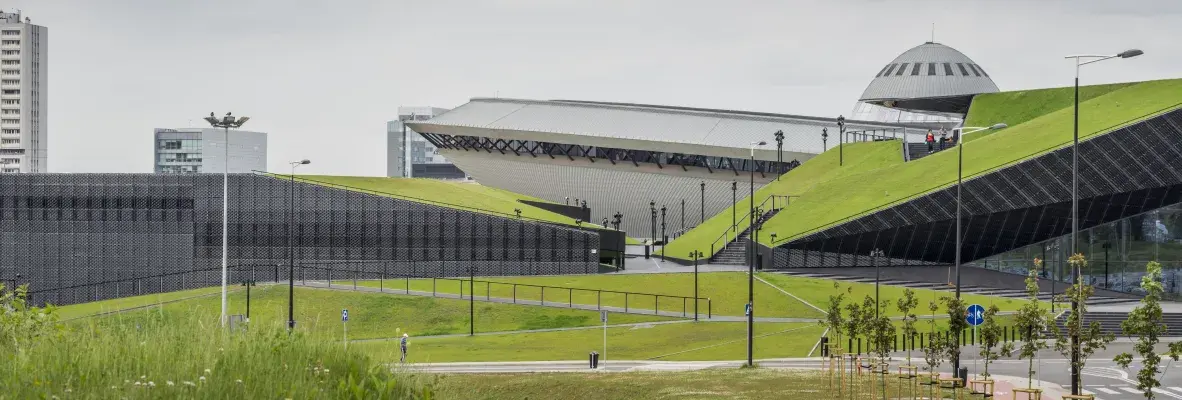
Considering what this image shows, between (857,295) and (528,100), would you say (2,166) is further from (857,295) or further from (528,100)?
(857,295)

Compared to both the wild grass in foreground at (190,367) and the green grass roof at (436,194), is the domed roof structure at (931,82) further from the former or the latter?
the wild grass in foreground at (190,367)

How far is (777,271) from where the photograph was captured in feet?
264

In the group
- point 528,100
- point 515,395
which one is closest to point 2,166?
point 528,100

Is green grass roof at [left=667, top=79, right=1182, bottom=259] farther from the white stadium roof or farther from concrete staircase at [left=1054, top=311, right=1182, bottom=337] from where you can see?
the white stadium roof

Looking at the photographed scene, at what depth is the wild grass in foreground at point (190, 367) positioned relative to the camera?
19.3 m

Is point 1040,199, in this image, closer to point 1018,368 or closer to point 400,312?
point 1018,368

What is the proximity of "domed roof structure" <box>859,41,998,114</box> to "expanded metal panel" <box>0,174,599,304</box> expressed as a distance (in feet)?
210

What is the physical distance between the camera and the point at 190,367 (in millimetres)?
20344

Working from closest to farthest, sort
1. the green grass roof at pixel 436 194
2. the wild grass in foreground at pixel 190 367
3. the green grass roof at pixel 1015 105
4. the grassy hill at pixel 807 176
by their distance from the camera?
1. the wild grass in foreground at pixel 190 367
2. the green grass roof at pixel 436 194
3. the grassy hill at pixel 807 176
4. the green grass roof at pixel 1015 105

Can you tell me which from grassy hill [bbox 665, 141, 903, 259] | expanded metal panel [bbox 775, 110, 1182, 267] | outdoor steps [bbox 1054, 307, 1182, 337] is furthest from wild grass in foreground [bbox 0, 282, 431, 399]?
grassy hill [bbox 665, 141, 903, 259]

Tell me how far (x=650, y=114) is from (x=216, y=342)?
119735mm

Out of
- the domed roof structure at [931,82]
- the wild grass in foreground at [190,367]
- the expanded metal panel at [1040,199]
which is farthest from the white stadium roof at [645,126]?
the wild grass in foreground at [190,367]

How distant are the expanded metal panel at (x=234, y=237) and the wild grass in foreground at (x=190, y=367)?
6397cm

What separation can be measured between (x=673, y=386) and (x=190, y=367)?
1852 cm
